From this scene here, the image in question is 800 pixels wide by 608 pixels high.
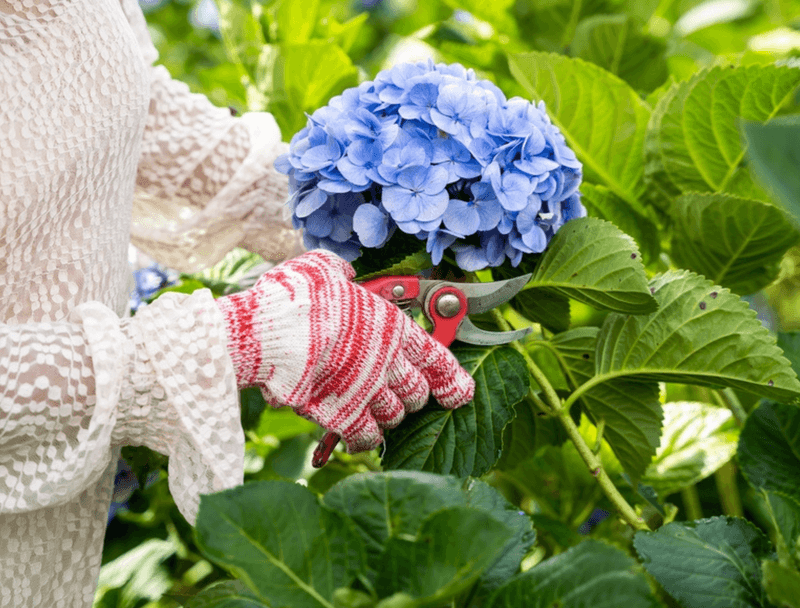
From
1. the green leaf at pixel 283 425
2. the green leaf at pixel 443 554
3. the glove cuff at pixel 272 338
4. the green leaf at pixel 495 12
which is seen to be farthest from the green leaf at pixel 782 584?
the green leaf at pixel 495 12

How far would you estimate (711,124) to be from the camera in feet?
2.85

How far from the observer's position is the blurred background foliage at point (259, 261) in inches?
38.3

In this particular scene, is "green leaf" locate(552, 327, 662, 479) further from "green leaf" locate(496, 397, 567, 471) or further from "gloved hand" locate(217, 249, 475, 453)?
"gloved hand" locate(217, 249, 475, 453)

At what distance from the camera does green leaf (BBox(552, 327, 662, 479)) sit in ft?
2.54

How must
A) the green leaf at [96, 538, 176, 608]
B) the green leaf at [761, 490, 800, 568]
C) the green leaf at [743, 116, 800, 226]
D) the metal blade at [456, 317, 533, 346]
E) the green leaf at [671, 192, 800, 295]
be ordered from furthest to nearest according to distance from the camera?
1. the green leaf at [96, 538, 176, 608]
2. the green leaf at [671, 192, 800, 295]
3. the metal blade at [456, 317, 533, 346]
4. the green leaf at [761, 490, 800, 568]
5. the green leaf at [743, 116, 800, 226]

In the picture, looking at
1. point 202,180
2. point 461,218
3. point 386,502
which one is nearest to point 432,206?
point 461,218

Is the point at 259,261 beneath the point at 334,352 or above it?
beneath

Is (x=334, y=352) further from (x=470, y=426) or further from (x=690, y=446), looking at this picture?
(x=690, y=446)

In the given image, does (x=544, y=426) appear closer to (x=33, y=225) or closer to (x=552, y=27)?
(x=33, y=225)

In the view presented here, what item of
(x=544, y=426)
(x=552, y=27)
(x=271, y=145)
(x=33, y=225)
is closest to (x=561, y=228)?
(x=544, y=426)

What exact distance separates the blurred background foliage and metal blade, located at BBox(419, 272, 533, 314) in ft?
0.63

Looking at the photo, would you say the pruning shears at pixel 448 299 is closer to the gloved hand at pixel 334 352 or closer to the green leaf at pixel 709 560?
the gloved hand at pixel 334 352

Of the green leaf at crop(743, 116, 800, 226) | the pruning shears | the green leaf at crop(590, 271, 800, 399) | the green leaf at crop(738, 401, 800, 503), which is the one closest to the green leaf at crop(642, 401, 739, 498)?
the green leaf at crop(738, 401, 800, 503)

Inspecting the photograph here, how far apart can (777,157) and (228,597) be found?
43 centimetres
